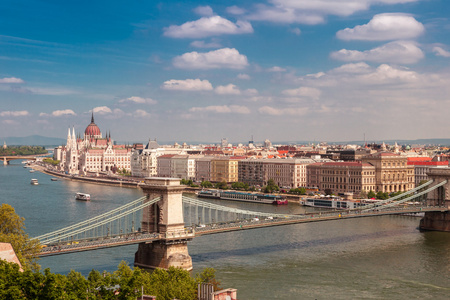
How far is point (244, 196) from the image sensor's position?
64.8m

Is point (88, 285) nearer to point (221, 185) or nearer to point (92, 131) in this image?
point (221, 185)

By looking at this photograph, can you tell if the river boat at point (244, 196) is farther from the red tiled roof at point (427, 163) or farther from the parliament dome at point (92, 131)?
the parliament dome at point (92, 131)

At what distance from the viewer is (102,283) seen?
1619 cm

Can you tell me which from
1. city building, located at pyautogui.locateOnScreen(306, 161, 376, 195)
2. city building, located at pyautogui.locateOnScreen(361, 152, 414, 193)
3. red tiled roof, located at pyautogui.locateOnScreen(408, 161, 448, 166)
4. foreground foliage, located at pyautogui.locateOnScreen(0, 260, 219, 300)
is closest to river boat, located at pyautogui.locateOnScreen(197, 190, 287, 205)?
city building, located at pyautogui.locateOnScreen(306, 161, 376, 195)

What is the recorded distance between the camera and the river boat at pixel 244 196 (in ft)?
202

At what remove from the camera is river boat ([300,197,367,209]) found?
5438 cm

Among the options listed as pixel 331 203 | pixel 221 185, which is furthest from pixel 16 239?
pixel 221 185

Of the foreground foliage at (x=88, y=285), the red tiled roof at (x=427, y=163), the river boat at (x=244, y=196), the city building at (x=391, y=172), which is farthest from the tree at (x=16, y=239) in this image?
the red tiled roof at (x=427, y=163)

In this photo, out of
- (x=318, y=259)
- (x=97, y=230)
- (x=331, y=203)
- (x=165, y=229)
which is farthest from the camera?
(x=331, y=203)

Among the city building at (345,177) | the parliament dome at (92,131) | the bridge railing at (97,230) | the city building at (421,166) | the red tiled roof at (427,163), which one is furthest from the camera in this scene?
the parliament dome at (92,131)

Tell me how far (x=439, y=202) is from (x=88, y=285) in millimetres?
32858

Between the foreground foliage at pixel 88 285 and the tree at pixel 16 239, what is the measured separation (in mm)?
4509

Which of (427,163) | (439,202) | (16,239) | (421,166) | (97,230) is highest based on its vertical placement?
(427,163)

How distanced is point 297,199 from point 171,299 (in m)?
46.8
